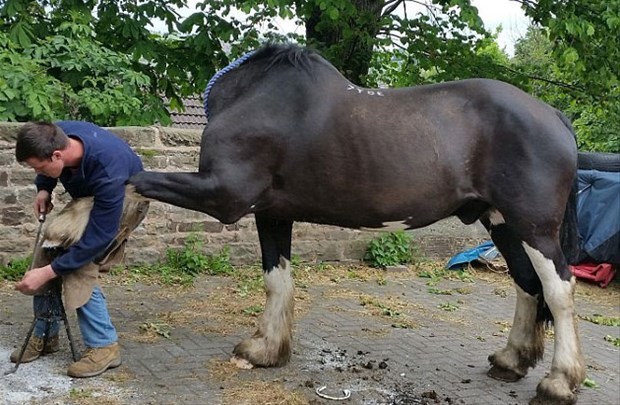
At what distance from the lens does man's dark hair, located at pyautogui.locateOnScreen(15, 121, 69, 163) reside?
3.51 meters

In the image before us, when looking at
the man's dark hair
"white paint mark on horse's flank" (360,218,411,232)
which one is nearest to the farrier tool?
the man's dark hair

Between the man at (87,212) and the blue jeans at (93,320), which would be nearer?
the man at (87,212)

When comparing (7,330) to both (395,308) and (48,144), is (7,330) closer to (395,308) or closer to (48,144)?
(48,144)

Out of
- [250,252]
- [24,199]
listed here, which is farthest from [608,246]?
[24,199]

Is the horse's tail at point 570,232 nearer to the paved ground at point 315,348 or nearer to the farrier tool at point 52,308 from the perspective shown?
the paved ground at point 315,348

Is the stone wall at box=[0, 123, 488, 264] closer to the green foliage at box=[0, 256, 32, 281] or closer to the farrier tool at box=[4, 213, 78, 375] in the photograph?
the green foliage at box=[0, 256, 32, 281]

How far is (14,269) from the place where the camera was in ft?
21.4

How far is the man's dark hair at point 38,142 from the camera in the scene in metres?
3.51

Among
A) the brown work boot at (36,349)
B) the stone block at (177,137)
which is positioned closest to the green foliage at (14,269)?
the stone block at (177,137)

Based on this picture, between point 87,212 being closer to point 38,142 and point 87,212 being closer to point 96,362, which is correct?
point 38,142

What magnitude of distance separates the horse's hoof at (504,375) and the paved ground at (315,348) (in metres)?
0.04

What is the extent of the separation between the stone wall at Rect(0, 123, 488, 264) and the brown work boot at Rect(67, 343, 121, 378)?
298 centimetres

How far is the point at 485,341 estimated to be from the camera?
223 inches

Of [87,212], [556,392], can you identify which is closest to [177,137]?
[87,212]
